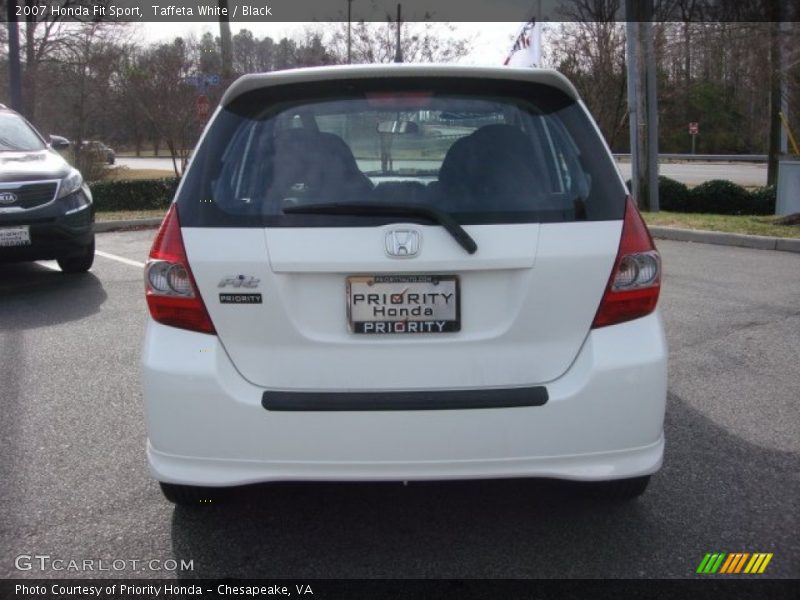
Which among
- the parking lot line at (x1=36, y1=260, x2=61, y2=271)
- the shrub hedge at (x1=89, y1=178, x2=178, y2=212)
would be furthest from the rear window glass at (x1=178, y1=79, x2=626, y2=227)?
the shrub hedge at (x1=89, y1=178, x2=178, y2=212)

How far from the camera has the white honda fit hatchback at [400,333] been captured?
272cm

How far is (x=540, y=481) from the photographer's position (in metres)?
3.63

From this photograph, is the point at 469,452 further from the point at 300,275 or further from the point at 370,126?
the point at 370,126

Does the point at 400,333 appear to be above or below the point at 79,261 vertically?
above

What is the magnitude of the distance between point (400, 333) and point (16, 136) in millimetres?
7518

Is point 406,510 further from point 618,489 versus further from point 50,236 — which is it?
point 50,236

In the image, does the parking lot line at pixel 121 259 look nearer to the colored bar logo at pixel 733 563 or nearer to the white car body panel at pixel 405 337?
the white car body panel at pixel 405 337

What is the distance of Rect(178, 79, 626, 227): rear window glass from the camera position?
9.23 feet

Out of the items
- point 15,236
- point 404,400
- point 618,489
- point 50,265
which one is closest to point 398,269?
point 404,400

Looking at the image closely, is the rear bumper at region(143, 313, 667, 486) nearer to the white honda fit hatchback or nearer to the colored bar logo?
the white honda fit hatchback

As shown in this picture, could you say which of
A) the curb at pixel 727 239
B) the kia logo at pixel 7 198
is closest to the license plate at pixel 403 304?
the kia logo at pixel 7 198

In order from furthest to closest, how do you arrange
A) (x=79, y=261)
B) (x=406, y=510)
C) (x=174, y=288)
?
(x=79, y=261) < (x=406, y=510) < (x=174, y=288)
